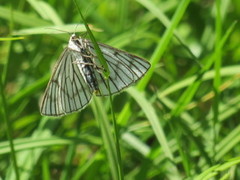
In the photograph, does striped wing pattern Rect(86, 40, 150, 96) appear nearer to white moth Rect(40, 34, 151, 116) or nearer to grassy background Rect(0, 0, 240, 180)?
white moth Rect(40, 34, 151, 116)

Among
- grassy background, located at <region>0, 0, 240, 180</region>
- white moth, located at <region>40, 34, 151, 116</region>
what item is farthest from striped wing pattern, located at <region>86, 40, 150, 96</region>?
grassy background, located at <region>0, 0, 240, 180</region>

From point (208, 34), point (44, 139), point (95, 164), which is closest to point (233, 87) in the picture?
point (208, 34)

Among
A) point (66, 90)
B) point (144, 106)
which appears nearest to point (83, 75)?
point (66, 90)

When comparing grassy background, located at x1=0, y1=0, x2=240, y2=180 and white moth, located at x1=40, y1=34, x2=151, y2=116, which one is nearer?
white moth, located at x1=40, y1=34, x2=151, y2=116

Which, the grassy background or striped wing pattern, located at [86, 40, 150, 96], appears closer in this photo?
striped wing pattern, located at [86, 40, 150, 96]

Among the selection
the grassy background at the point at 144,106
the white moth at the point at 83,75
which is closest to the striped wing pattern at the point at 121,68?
the white moth at the point at 83,75
